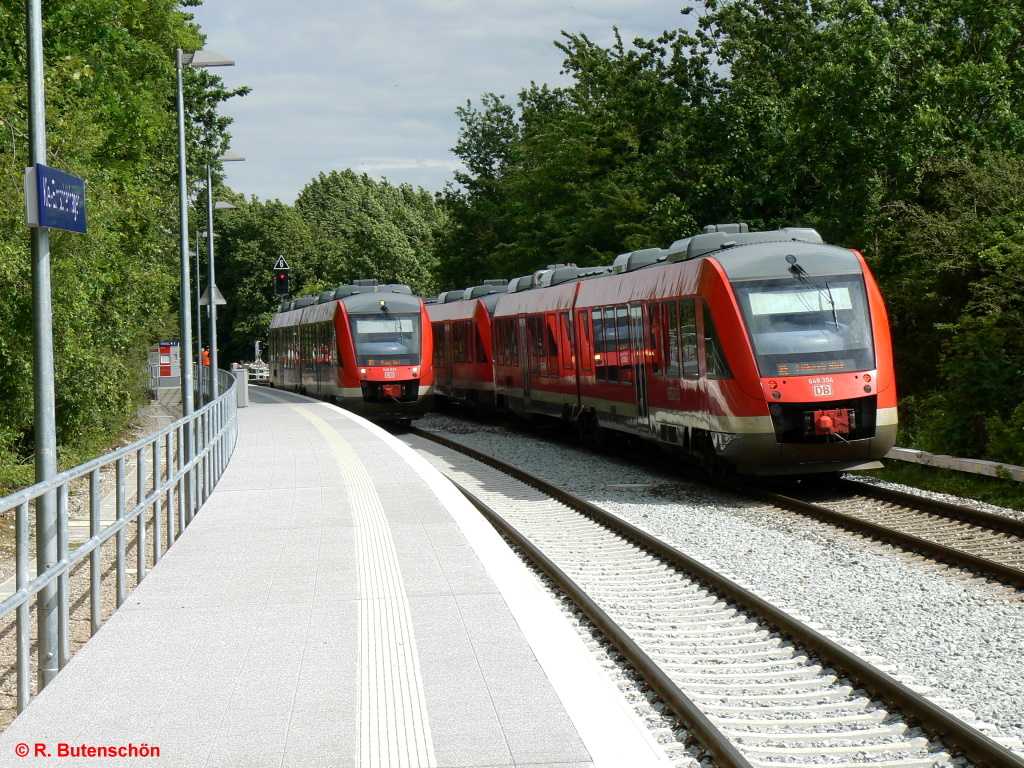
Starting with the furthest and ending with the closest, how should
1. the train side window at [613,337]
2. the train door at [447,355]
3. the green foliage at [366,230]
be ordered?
1. the green foliage at [366,230]
2. the train door at [447,355]
3. the train side window at [613,337]

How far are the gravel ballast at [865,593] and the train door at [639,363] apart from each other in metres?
1.71

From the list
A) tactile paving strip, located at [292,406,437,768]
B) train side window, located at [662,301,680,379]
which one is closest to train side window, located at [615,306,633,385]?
train side window, located at [662,301,680,379]

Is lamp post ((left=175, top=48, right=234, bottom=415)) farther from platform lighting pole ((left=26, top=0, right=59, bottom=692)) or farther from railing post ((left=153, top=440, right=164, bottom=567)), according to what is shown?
platform lighting pole ((left=26, top=0, right=59, bottom=692))

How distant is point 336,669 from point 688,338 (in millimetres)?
10500

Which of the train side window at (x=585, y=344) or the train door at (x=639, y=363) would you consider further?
the train side window at (x=585, y=344)

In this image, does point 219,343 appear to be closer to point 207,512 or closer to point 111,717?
point 207,512

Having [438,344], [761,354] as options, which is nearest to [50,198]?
[761,354]

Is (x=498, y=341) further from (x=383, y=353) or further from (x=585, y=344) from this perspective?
(x=585, y=344)

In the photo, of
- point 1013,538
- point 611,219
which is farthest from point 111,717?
point 611,219

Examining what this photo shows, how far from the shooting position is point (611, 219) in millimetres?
43531

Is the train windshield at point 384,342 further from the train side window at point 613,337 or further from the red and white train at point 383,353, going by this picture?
the train side window at point 613,337

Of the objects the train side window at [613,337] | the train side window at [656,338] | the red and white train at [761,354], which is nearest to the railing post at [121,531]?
the red and white train at [761,354]

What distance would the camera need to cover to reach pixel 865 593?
9.63 m

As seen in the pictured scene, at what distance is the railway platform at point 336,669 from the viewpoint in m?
4.97
